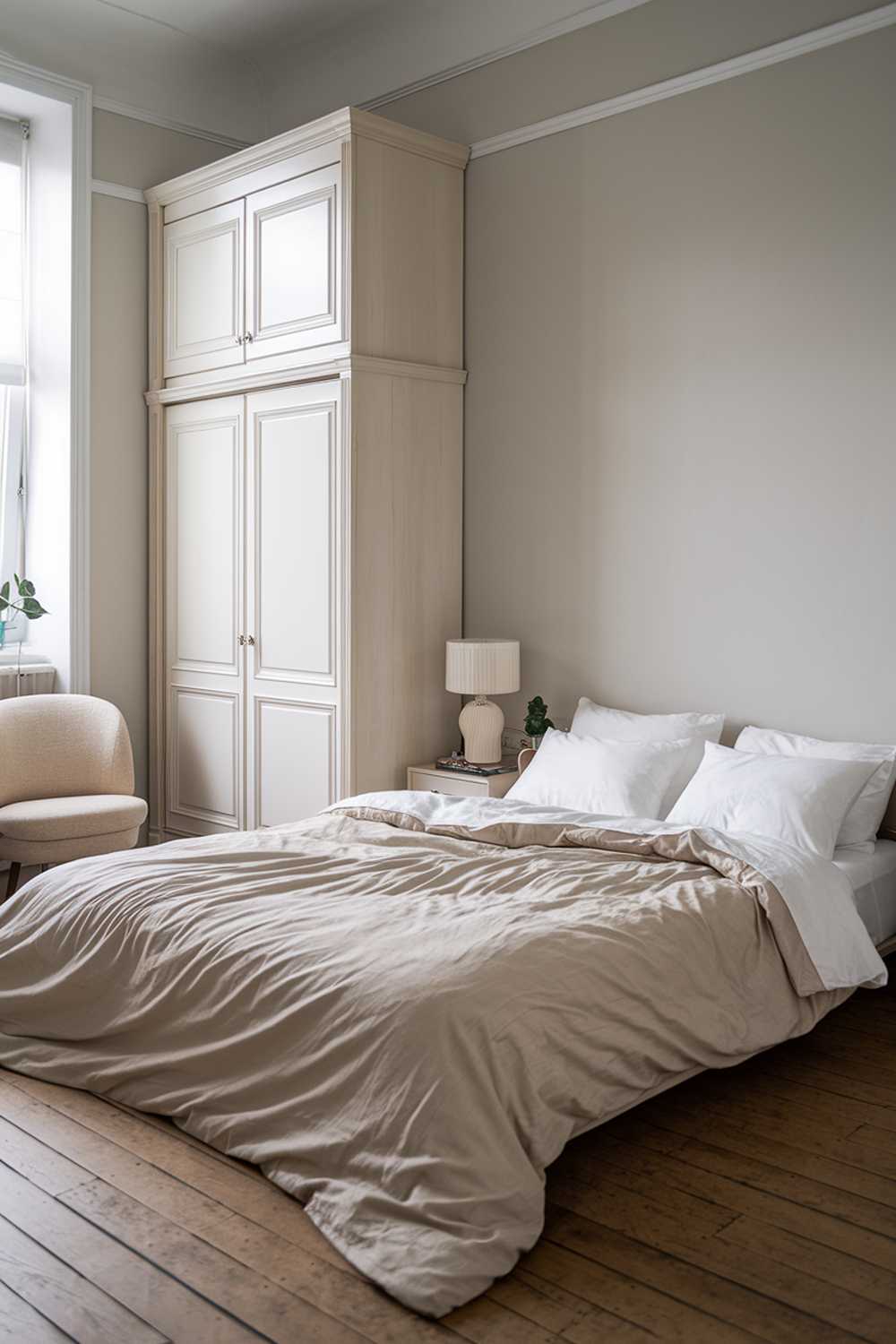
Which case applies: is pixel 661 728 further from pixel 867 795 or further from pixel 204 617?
pixel 204 617

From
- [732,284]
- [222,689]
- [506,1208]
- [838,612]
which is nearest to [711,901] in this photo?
[506,1208]

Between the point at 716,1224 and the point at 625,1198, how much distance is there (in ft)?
0.63

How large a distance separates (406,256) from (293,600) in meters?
1.34

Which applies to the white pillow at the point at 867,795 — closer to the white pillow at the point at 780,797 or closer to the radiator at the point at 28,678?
the white pillow at the point at 780,797

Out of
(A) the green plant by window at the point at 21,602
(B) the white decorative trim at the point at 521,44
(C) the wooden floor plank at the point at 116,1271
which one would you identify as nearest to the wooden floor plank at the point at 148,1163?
(C) the wooden floor plank at the point at 116,1271

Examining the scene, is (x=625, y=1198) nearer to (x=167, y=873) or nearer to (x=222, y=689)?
(x=167, y=873)

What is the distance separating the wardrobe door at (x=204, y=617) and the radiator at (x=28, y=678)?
0.49 metres

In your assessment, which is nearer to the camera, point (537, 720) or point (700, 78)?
point (700, 78)

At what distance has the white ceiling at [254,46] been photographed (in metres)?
4.72

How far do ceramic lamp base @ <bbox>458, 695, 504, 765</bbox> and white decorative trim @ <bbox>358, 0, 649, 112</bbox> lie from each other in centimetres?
237

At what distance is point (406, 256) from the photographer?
458 cm

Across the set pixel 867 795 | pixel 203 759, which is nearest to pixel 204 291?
pixel 203 759

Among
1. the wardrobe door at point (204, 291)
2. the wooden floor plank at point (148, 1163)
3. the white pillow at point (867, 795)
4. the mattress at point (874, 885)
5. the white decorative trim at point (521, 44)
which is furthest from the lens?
the wardrobe door at point (204, 291)

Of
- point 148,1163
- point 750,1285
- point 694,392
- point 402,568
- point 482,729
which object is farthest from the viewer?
point 402,568
